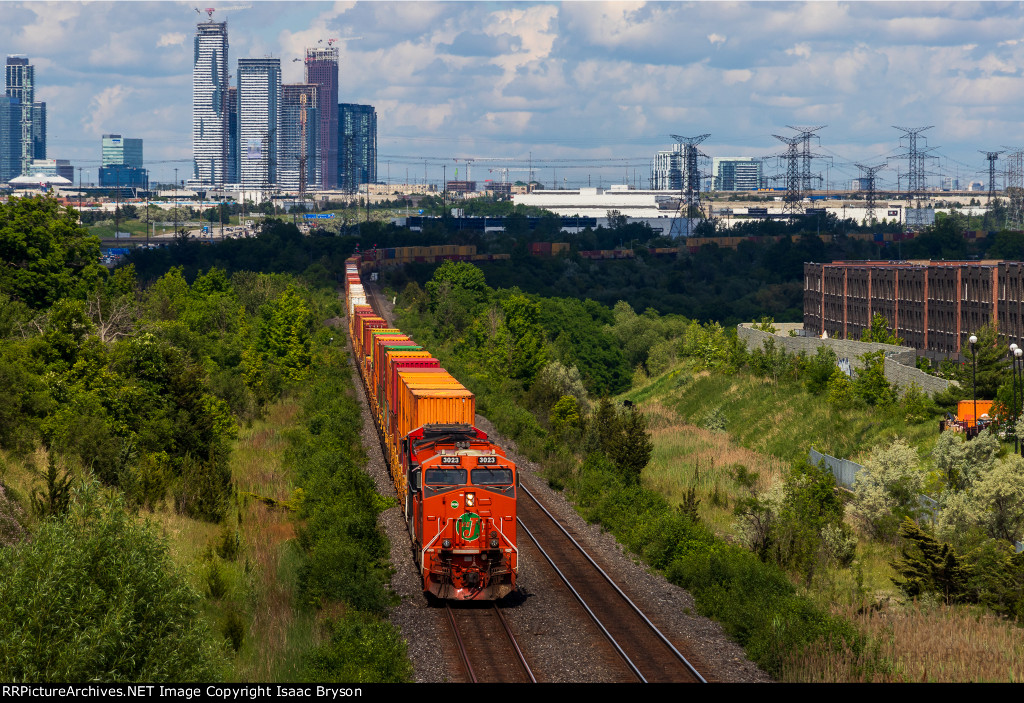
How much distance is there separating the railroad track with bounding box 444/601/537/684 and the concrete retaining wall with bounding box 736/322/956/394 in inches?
1312

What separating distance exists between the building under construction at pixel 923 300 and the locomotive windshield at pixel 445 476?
49.2 meters

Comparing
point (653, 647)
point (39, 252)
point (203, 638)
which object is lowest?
Answer: point (653, 647)

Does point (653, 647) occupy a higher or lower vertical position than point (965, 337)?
lower

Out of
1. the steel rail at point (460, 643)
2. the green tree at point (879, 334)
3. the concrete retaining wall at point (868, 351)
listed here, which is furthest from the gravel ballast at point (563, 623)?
the green tree at point (879, 334)

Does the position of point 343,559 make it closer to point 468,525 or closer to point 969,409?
point 468,525

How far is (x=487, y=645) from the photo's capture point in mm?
23078

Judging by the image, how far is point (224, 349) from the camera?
234ft

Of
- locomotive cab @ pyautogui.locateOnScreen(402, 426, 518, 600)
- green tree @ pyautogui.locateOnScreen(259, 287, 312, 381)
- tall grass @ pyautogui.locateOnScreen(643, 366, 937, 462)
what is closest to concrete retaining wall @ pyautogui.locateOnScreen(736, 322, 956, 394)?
tall grass @ pyautogui.locateOnScreen(643, 366, 937, 462)

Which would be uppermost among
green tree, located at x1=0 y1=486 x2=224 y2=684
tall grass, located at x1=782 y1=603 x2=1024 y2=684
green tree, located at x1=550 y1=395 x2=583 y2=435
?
green tree, located at x1=0 y1=486 x2=224 y2=684

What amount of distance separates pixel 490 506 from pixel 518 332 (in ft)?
183

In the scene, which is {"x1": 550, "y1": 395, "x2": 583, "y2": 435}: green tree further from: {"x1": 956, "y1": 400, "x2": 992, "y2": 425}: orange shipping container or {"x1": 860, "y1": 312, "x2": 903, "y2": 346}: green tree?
{"x1": 860, "y1": 312, "x2": 903, "y2": 346}: green tree

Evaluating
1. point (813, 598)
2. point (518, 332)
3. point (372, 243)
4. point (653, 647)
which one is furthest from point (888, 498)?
point (372, 243)

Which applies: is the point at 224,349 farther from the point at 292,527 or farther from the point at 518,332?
the point at 292,527

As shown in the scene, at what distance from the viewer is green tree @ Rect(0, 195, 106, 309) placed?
6531 cm
